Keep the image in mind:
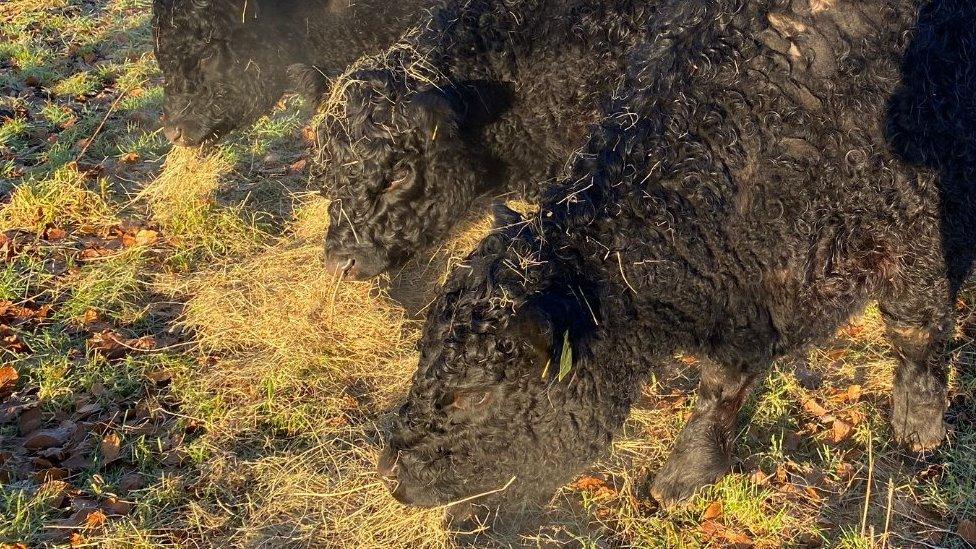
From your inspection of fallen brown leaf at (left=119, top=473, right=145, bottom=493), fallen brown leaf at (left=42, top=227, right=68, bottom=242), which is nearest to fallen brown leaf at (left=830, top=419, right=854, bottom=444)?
fallen brown leaf at (left=119, top=473, right=145, bottom=493)

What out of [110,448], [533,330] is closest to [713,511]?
[533,330]

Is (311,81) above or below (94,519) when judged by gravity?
above

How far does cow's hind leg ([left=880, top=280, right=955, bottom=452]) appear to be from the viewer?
457cm

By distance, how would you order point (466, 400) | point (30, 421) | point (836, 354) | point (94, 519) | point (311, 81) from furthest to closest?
point (311, 81), point (836, 354), point (30, 421), point (94, 519), point (466, 400)

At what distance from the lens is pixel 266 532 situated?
4.27 metres

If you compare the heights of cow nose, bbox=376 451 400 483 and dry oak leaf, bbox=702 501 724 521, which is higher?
cow nose, bbox=376 451 400 483

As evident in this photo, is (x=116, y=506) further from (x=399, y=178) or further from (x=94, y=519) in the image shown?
(x=399, y=178)

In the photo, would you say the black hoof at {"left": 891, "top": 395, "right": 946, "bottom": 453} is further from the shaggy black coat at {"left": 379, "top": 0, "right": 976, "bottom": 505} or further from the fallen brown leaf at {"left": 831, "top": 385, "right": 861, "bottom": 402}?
the shaggy black coat at {"left": 379, "top": 0, "right": 976, "bottom": 505}

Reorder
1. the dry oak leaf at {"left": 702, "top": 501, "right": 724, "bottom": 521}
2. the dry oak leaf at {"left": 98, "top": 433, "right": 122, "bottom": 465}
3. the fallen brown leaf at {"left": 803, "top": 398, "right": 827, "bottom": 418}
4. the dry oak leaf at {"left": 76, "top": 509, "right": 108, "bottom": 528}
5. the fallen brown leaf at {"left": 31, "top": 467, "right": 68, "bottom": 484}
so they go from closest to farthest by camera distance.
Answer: the dry oak leaf at {"left": 76, "top": 509, "right": 108, "bottom": 528}
the dry oak leaf at {"left": 702, "top": 501, "right": 724, "bottom": 521}
the fallen brown leaf at {"left": 31, "top": 467, "right": 68, "bottom": 484}
the dry oak leaf at {"left": 98, "top": 433, "right": 122, "bottom": 465}
the fallen brown leaf at {"left": 803, "top": 398, "right": 827, "bottom": 418}

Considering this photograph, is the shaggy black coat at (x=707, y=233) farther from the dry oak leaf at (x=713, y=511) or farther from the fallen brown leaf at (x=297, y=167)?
the fallen brown leaf at (x=297, y=167)

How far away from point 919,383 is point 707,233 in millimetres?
1968

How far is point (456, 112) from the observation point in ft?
17.0

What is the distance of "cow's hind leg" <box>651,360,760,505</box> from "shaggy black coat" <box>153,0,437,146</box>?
3.53 meters

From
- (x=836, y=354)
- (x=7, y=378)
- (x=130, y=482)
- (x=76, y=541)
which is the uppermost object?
(x=7, y=378)
